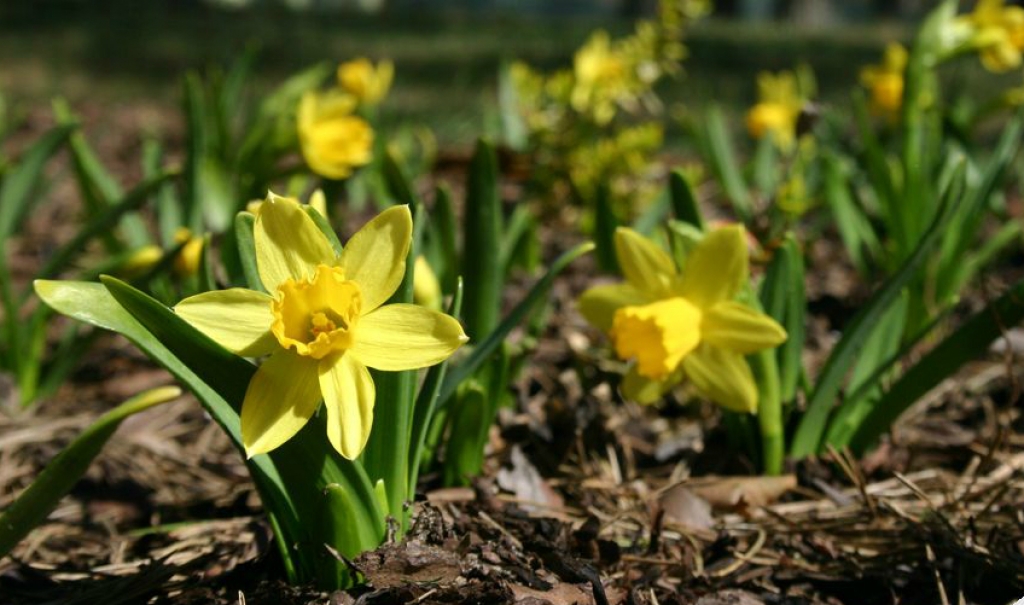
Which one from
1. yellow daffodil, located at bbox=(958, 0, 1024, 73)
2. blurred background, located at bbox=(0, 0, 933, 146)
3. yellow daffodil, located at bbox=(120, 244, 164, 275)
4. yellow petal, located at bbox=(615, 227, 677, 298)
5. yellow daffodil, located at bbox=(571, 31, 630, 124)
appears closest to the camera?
yellow petal, located at bbox=(615, 227, 677, 298)

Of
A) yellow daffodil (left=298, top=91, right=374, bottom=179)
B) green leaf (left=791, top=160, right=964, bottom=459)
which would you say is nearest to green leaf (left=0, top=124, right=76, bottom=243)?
yellow daffodil (left=298, top=91, right=374, bottom=179)

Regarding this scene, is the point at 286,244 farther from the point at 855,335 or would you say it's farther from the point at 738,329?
the point at 855,335

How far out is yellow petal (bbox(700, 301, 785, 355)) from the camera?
5.05ft

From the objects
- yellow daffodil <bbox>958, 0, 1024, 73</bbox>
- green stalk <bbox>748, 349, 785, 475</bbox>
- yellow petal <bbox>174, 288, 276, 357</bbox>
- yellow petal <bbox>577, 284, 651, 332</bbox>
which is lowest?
green stalk <bbox>748, 349, 785, 475</bbox>

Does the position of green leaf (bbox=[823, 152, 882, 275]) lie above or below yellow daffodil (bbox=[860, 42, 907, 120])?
below

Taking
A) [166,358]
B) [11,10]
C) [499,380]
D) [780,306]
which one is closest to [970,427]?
[780,306]

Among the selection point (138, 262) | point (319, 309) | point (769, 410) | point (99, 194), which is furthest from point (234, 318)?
point (99, 194)

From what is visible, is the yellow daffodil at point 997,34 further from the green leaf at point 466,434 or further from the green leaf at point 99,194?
the green leaf at point 99,194

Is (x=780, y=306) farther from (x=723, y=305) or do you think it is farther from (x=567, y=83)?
(x=567, y=83)

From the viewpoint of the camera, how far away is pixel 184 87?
2531 millimetres

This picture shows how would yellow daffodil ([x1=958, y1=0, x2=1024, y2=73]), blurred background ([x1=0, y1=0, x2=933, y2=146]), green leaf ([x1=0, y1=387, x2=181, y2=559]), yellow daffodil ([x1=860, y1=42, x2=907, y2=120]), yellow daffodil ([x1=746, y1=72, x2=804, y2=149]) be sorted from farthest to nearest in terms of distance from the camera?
blurred background ([x1=0, y1=0, x2=933, y2=146]) < yellow daffodil ([x1=746, y1=72, x2=804, y2=149]) < yellow daffodil ([x1=860, y1=42, x2=907, y2=120]) < yellow daffodil ([x1=958, y1=0, x2=1024, y2=73]) < green leaf ([x1=0, y1=387, x2=181, y2=559])

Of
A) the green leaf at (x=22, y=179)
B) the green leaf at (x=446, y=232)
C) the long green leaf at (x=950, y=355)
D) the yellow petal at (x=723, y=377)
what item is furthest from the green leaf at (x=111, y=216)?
the long green leaf at (x=950, y=355)

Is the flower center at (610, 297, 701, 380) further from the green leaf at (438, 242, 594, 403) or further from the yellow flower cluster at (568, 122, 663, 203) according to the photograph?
the yellow flower cluster at (568, 122, 663, 203)

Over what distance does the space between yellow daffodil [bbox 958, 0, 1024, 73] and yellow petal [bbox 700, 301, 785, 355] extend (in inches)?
55.4
